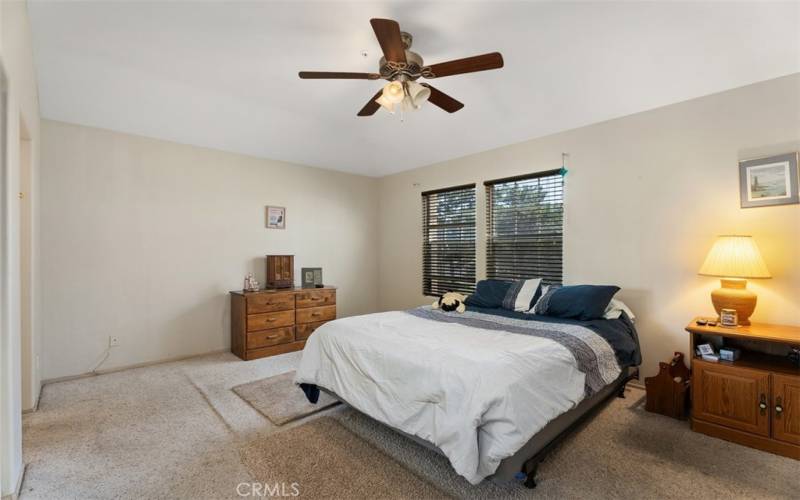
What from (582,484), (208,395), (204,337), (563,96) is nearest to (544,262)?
(563,96)

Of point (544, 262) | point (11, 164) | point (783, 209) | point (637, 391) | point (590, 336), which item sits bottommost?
point (637, 391)

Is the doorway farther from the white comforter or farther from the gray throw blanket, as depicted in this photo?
the gray throw blanket

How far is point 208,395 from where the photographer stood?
3.03 meters

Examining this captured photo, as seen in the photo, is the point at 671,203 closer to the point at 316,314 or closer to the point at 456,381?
the point at 456,381

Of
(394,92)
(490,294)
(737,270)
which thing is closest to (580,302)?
(490,294)

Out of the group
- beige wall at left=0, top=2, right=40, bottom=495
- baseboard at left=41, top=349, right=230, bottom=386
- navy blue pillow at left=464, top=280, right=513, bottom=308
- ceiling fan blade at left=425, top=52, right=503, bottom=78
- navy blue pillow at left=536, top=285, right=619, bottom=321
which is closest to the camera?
beige wall at left=0, top=2, right=40, bottom=495

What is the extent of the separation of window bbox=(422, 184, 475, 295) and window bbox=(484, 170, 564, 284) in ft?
0.94

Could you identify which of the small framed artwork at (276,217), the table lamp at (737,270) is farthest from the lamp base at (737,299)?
the small framed artwork at (276,217)

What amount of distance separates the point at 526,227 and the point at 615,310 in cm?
132

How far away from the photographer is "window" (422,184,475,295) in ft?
15.1

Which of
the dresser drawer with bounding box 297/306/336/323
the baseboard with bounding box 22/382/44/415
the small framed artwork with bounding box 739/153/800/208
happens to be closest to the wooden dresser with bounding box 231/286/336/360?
the dresser drawer with bounding box 297/306/336/323

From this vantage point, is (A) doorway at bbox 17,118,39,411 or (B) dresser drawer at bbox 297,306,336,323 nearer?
(A) doorway at bbox 17,118,39,411

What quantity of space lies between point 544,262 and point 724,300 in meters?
1.56

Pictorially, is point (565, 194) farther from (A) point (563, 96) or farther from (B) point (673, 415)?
(B) point (673, 415)
